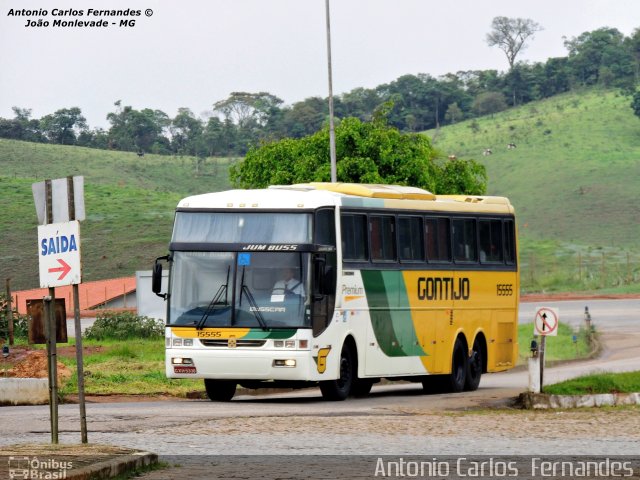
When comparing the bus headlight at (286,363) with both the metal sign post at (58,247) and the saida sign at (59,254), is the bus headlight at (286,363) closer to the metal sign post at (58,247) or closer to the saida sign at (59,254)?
the metal sign post at (58,247)

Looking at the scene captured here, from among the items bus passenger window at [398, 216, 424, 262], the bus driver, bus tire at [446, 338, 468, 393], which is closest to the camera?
the bus driver

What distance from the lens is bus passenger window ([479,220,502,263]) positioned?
30.3m

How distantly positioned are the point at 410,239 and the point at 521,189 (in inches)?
3633

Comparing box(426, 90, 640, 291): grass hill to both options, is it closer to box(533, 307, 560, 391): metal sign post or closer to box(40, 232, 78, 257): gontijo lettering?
box(533, 307, 560, 391): metal sign post

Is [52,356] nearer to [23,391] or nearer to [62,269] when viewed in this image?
[62,269]


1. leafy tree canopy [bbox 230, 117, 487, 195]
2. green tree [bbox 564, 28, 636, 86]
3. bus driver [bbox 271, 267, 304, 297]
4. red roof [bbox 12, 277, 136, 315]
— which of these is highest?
green tree [bbox 564, 28, 636, 86]

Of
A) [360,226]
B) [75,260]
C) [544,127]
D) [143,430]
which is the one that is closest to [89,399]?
[360,226]

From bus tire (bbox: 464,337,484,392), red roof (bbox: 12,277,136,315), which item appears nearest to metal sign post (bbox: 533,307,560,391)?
bus tire (bbox: 464,337,484,392)

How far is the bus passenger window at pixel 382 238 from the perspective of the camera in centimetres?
2653

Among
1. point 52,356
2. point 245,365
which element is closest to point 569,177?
point 245,365

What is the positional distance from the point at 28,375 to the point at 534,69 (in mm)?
137976

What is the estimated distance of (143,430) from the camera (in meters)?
18.6

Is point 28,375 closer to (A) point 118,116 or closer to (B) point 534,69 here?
(A) point 118,116

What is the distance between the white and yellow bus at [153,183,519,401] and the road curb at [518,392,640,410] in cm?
334
